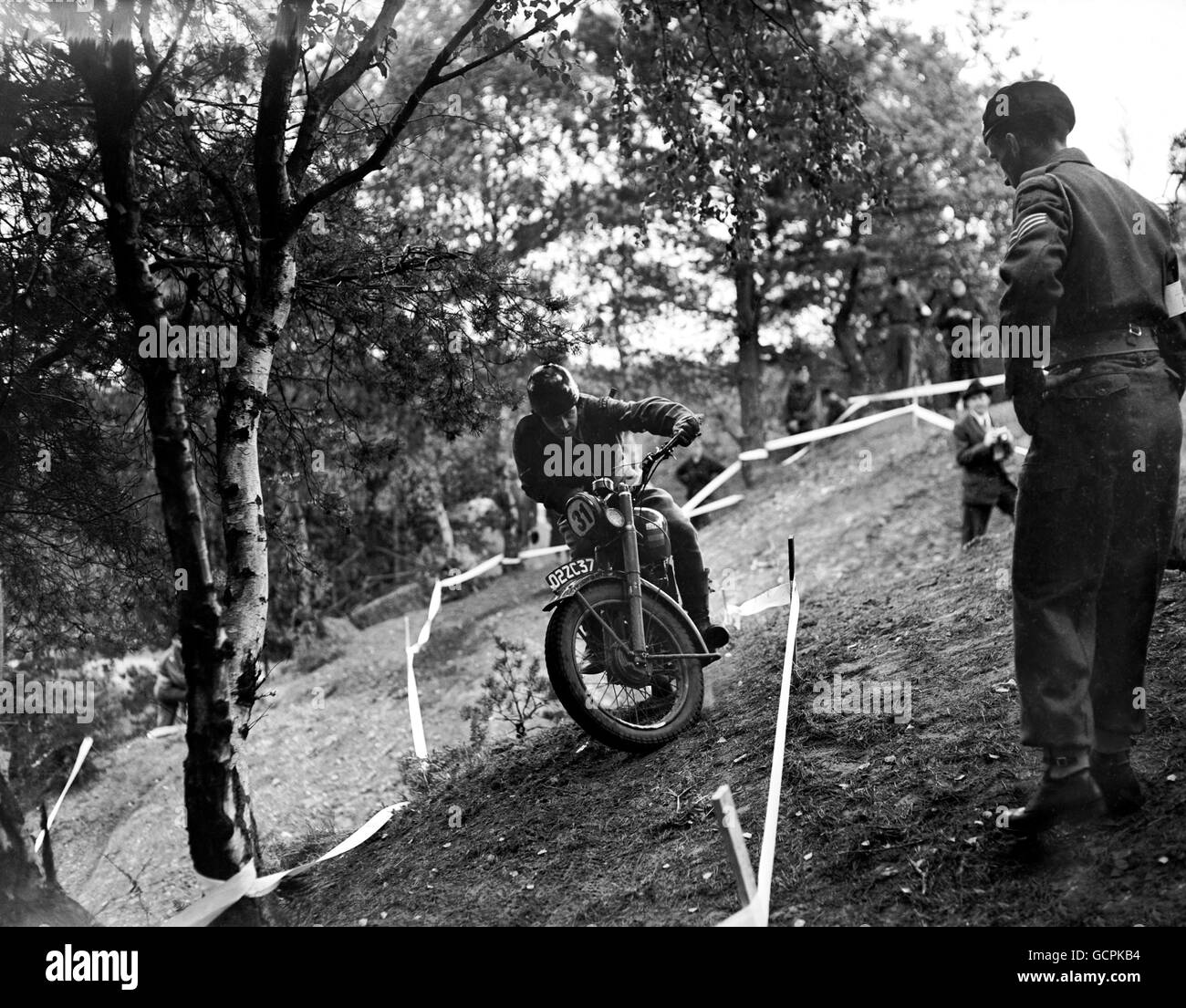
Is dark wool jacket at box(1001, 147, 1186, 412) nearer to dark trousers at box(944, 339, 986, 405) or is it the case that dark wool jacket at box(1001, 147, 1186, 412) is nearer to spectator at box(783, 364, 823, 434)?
dark trousers at box(944, 339, 986, 405)

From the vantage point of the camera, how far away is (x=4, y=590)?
7789 millimetres

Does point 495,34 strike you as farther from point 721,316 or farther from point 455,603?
point 455,603

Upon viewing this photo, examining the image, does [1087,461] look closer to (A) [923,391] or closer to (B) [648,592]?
(B) [648,592]

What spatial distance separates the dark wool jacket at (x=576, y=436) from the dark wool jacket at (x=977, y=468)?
510 centimetres

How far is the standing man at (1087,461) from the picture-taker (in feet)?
12.7

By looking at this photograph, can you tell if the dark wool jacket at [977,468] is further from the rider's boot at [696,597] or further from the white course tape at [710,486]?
the rider's boot at [696,597]

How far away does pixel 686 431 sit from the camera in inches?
240

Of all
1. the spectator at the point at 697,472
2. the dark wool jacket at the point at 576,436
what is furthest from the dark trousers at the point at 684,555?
the spectator at the point at 697,472

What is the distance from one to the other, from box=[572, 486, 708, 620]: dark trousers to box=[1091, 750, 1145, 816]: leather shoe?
2.77 meters

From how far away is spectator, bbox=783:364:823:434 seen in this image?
56.4 ft

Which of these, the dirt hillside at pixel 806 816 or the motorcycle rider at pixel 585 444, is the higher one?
the motorcycle rider at pixel 585 444

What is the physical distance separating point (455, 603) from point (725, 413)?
6.47 metres

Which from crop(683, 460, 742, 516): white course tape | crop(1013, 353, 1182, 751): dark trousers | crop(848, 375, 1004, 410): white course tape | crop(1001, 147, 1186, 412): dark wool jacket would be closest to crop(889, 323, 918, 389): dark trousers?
crop(848, 375, 1004, 410): white course tape

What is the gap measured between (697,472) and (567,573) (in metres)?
9.62
